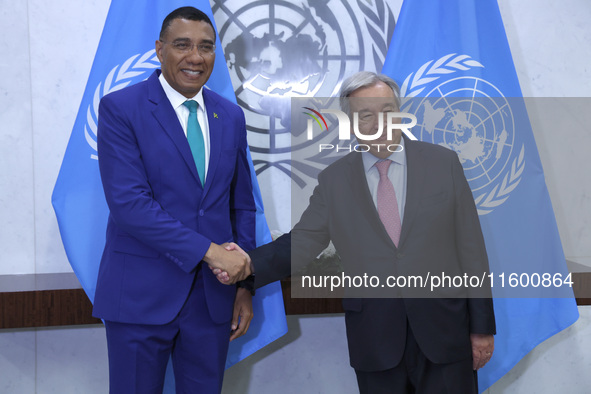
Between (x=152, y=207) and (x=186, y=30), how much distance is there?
22.9 inches

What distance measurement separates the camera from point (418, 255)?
1.65 meters

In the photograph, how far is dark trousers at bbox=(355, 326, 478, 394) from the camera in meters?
1.68

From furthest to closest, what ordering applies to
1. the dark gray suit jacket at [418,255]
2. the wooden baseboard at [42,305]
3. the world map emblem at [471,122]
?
the world map emblem at [471,122]
the wooden baseboard at [42,305]
the dark gray suit jacket at [418,255]

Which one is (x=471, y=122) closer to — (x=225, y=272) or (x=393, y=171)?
(x=393, y=171)

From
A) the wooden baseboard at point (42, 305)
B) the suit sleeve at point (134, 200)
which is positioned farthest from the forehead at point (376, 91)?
the wooden baseboard at point (42, 305)

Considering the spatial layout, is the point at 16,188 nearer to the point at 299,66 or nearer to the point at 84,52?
the point at 84,52

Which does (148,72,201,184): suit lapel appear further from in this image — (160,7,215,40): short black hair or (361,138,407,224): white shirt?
(361,138,407,224): white shirt

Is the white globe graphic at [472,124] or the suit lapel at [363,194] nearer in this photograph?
the suit lapel at [363,194]

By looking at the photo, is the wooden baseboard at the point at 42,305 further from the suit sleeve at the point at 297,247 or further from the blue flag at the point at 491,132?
the blue flag at the point at 491,132

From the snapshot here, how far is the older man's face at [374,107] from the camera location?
1707 mm

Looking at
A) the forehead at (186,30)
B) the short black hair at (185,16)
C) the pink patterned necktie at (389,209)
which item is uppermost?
the short black hair at (185,16)

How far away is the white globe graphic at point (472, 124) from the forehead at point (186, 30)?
103 centimetres

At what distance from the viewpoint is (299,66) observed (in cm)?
270

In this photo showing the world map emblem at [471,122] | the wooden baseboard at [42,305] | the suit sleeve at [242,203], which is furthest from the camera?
the world map emblem at [471,122]
